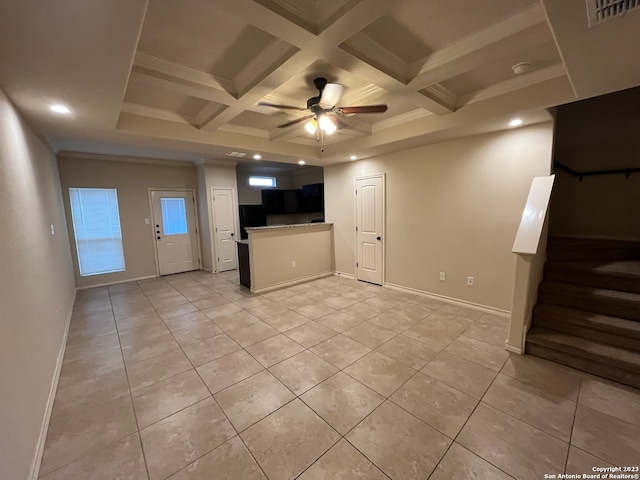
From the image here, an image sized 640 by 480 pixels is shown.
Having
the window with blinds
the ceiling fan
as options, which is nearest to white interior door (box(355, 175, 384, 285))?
the ceiling fan

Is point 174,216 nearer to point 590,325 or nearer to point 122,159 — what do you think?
point 122,159

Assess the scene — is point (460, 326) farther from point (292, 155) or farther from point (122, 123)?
point (122, 123)

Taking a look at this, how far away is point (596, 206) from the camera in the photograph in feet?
12.1

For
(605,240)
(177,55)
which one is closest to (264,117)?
(177,55)

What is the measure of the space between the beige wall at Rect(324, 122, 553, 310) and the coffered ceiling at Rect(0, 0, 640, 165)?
1.21 ft

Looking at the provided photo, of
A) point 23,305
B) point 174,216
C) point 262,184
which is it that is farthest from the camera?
point 262,184

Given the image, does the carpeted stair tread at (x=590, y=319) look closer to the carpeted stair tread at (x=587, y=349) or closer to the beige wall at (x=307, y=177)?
the carpeted stair tread at (x=587, y=349)

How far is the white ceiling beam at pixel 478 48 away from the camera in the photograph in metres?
1.76

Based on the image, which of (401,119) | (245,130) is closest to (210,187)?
(245,130)

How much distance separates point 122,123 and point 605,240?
652cm

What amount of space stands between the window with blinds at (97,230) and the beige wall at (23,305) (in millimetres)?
2377

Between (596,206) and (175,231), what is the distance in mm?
7768

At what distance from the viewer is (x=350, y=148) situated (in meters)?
4.38

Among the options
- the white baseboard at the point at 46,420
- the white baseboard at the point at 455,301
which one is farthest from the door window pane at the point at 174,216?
the white baseboard at the point at 455,301
